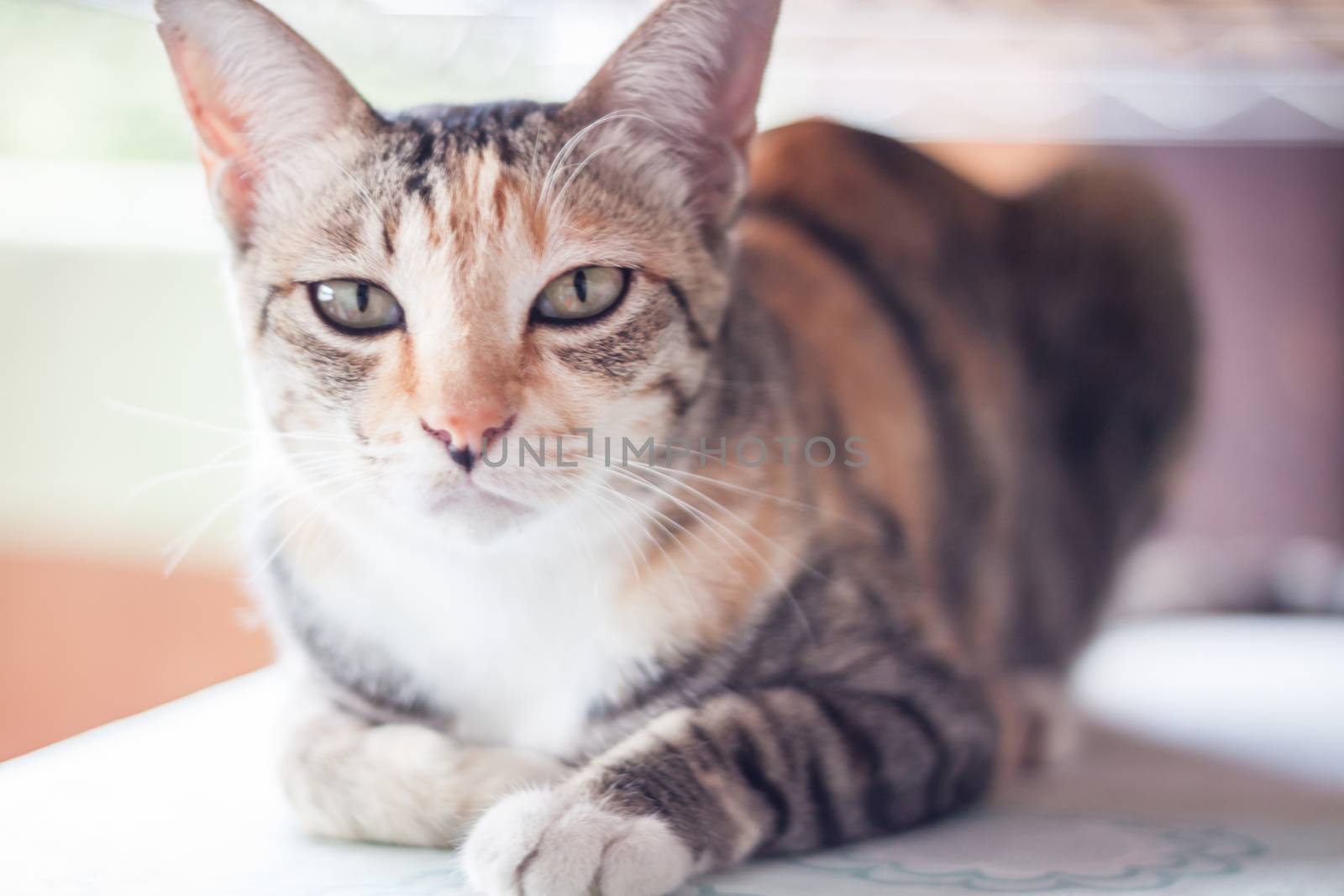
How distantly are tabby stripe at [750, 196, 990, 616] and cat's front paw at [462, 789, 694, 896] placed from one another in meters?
0.64

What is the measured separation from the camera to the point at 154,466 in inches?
75.5

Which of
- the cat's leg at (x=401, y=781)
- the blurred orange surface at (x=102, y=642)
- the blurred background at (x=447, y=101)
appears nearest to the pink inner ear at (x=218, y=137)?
the blurred background at (x=447, y=101)

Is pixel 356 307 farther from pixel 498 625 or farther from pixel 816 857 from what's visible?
pixel 816 857

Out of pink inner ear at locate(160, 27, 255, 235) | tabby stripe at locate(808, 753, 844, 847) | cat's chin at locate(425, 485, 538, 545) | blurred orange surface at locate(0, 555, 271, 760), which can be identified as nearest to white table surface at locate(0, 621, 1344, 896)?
tabby stripe at locate(808, 753, 844, 847)

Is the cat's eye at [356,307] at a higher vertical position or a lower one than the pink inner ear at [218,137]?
lower

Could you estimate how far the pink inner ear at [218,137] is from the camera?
0.98 metres

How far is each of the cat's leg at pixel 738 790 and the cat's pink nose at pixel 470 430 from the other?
0.82 feet

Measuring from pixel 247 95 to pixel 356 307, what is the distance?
0.20m

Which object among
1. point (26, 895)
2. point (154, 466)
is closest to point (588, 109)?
point (26, 895)

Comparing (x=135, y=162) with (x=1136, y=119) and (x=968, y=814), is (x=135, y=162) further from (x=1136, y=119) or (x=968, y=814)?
(x=1136, y=119)

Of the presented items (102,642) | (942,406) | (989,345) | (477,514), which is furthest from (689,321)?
(102,642)

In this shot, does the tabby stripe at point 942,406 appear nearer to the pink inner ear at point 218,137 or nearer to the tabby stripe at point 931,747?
the tabby stripe at point 931,747

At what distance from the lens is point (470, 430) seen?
2.85 ft

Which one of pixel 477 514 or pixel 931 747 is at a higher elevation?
pixel 477 514
